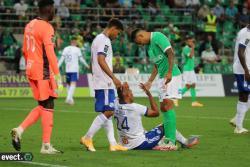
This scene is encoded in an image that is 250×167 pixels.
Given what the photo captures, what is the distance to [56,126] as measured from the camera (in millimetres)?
19172

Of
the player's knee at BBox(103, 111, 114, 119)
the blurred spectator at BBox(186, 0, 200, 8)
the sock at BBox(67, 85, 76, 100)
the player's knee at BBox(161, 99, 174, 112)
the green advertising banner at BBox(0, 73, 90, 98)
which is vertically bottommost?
the green advertising banner at BBox(0, 73, 90, 98)

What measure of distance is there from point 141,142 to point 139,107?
2.11 ft

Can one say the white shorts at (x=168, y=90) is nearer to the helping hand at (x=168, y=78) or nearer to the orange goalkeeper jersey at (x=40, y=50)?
the helping hand at (x=168, y=78)

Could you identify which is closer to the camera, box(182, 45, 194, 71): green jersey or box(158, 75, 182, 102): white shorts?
box(158, 75, 182, 102): white shorts

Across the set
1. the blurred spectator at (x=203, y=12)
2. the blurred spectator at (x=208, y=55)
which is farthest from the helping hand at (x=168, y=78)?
the blurred spectator at (x=203, y=12)

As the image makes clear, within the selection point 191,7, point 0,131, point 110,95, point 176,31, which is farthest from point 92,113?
point 191,7

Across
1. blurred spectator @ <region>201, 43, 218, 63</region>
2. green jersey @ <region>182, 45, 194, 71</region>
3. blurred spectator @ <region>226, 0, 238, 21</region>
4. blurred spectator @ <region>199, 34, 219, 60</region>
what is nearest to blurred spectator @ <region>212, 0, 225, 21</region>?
blurred spectator @ <region>226, 0, 238, 21</region>

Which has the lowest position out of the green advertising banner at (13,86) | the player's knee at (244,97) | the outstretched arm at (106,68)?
the green advertising banner at (13,86)

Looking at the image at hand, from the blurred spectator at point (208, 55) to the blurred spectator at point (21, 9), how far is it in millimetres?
9321

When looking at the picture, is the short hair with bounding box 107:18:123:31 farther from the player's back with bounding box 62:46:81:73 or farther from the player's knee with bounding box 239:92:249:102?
the player's back with bounding box 62:46:81:73

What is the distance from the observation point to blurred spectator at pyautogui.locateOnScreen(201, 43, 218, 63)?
126ft

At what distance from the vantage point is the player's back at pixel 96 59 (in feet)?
45.1

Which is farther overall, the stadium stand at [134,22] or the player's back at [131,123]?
the stadium stand at [134,22]

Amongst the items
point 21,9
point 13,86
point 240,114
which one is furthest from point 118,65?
point 240,114
